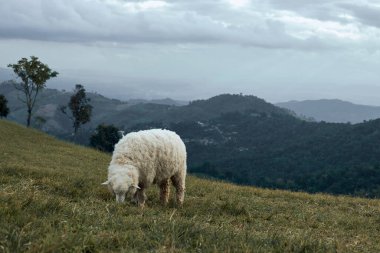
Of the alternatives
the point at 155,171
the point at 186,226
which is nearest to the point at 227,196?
the point at 155,171

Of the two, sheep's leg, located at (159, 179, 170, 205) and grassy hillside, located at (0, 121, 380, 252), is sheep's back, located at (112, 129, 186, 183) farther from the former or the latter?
grassy hillside, located at (0, 121, 380, 252)

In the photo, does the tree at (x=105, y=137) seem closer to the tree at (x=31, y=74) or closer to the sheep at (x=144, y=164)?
the tree at (x=31, y=74)

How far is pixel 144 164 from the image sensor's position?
12.8 meters

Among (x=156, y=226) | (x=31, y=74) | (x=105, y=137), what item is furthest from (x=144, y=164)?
(x=105, y=137)

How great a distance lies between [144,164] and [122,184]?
107 centimetres

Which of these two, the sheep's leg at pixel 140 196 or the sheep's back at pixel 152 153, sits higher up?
the sheep's back at pixel 152 153

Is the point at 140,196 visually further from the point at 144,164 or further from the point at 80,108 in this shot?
the point at 80,108

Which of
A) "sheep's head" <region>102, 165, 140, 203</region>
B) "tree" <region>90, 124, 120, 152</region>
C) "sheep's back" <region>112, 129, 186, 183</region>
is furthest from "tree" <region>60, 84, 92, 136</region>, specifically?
"sheep's head" <region>102, 165, 140, 203</region>

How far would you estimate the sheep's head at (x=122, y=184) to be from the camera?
12.0 metres

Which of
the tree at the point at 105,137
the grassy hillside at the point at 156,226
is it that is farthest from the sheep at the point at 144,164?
the tree at the point at 105,137

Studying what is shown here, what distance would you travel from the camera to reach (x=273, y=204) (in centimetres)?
1478

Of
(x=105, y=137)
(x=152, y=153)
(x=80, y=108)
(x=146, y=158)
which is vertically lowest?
(x=105, y=137)

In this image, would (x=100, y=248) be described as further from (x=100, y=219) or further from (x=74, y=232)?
(x=100, y=219)

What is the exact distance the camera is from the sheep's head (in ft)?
39.2
